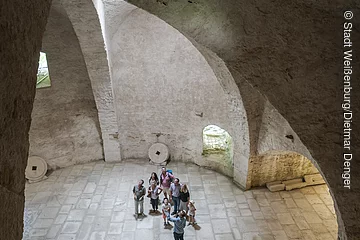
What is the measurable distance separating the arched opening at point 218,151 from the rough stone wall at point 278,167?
877mm

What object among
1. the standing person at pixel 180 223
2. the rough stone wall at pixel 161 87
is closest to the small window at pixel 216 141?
the rough stone wall at pixel 161 87

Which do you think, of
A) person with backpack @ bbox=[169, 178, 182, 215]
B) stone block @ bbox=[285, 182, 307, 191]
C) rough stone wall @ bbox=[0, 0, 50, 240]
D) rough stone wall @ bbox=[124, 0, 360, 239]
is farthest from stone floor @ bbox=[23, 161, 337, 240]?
rough stone wall @ bbox=[0, 0, 50, 240]

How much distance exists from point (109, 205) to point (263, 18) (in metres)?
5.98

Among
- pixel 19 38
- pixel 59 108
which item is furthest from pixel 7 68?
pixel 59 108

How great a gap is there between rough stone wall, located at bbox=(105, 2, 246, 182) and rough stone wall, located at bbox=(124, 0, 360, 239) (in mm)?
3347

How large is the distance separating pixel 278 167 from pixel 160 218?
3.30m

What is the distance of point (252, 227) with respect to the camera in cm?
783

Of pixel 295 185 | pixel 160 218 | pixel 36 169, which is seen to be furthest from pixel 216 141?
pixel 36 169

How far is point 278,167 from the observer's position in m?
9.10

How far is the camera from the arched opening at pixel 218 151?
9873mm

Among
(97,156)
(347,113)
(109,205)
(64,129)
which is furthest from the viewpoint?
(97,156)

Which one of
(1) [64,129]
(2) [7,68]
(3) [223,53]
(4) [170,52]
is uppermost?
(4) [170,52]

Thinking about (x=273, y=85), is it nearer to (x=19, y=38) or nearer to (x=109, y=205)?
(x=19, y=38)

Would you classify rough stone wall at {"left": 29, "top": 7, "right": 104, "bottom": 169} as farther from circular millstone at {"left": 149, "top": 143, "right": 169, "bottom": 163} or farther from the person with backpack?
the person with backpack
